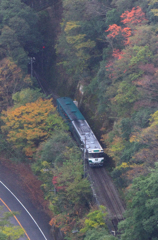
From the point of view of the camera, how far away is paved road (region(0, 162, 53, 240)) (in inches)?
991

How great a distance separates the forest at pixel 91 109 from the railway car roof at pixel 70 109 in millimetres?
1624

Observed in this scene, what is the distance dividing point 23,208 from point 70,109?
39.6ft

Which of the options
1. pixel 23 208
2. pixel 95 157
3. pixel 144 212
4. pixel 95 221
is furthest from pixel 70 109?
pixel 144 212

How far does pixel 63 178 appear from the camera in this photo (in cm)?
2344

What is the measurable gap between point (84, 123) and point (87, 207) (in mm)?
10015

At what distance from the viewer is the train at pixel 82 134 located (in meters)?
26.5

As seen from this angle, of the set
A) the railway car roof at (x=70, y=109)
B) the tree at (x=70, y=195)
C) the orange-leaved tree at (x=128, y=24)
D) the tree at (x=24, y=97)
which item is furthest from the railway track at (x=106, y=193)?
the orange-leaved tree at (x=128, y=24)

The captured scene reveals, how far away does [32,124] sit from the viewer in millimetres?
29438

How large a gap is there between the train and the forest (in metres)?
1.00

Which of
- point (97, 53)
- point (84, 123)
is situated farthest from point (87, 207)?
point (97, 53)

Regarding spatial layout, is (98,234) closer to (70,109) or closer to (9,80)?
(70,109)

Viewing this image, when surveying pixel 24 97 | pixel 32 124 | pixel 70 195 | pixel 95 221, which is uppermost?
pixel 24 97

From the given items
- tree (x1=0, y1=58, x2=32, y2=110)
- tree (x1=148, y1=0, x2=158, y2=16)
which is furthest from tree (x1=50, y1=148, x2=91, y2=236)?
tree (x1=148, y1=0, x2=158, y2=16)

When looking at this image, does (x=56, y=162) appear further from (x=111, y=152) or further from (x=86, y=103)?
(x=86, y=103)
